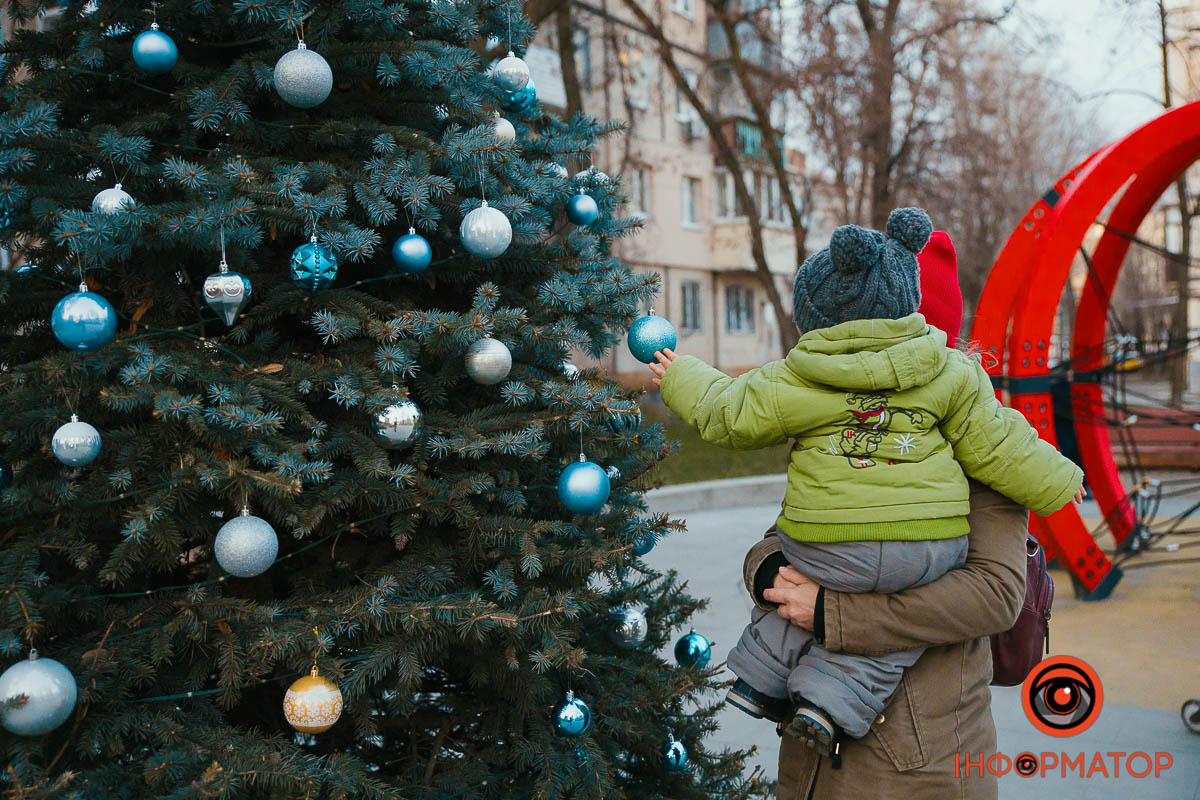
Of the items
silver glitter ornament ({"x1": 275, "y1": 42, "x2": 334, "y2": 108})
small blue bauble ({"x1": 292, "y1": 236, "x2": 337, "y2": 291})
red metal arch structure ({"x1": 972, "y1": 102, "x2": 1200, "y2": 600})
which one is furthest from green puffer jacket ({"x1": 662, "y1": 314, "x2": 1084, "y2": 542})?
red metal arch structure ({"x1": 972, "y1": 102, "x2": 1200, "y2": 600})

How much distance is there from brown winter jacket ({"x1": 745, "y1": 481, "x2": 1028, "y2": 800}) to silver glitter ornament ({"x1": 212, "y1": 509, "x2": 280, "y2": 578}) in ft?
3.76

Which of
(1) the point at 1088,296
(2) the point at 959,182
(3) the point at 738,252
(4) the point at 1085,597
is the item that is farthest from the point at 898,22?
(3) the point at 738,252

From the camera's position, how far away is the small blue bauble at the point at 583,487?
2.21m

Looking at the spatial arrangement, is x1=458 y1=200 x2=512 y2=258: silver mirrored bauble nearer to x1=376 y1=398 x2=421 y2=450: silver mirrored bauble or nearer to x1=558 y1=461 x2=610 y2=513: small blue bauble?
x1=376 y1=398 x2=421 y2=450: silver mirrored bauble

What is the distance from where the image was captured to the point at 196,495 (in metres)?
2.03

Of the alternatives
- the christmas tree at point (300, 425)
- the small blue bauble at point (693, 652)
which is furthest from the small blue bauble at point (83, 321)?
the small blue bauble at point (693, 652)

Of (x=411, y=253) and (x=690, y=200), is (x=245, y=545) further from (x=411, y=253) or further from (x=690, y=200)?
(x=690, y=200)

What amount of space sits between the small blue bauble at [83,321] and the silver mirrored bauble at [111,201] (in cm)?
19

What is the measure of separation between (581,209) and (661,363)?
64cm

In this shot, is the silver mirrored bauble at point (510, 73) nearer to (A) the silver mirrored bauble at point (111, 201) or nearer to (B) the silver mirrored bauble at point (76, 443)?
(A) the silver mirrored bauble at point (111, 201)

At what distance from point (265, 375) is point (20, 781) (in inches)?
35.4

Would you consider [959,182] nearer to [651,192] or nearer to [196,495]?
[651,192]

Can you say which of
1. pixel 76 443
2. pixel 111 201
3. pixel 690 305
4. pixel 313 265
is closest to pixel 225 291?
pixel 313 265

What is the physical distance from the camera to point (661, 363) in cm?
230
